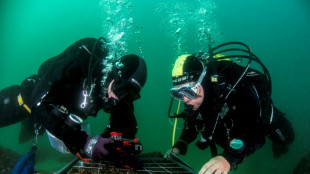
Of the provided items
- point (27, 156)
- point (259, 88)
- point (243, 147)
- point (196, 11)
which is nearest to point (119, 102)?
point (27, 156)

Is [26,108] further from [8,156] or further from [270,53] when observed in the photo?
[270,53]

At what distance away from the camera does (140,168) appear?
2.95 m

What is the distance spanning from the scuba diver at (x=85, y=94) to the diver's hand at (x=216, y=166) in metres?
1.25

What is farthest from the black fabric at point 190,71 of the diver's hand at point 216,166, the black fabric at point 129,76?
the diver's hand at point 216,166

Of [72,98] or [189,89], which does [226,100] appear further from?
[72,98]

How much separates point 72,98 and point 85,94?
331mm

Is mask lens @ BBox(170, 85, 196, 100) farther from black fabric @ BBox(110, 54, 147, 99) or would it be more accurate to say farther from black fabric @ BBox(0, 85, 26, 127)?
black fabric @ BBox(0, 85, 26, 127)

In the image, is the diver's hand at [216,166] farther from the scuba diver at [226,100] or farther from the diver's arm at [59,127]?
the diver's arm at [59,127]

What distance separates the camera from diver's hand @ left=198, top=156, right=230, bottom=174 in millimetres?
2482

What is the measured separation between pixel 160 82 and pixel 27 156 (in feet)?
279

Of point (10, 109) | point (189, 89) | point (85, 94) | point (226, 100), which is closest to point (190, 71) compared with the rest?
point (189, 89)

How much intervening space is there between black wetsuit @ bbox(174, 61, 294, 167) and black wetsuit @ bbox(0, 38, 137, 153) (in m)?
1.35

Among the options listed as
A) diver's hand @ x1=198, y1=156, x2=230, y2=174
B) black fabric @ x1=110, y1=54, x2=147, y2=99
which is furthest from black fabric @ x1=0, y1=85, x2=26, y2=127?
diver's hand @ x1=198, y1=156, x2=230, y2=174

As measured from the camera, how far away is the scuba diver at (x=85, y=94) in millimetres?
2369
